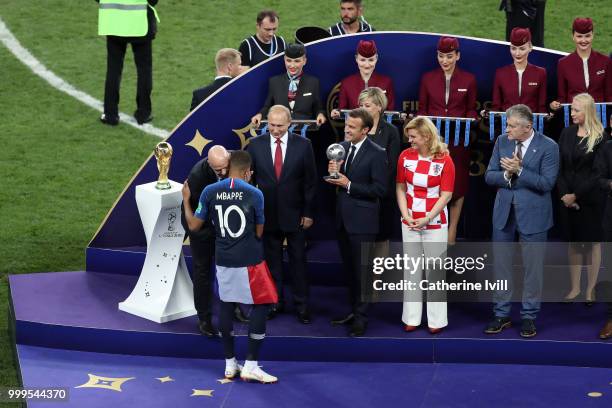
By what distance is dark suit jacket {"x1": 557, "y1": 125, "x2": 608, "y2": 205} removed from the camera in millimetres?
11078

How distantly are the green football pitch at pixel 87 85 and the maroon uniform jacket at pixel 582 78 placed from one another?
15.3 feet

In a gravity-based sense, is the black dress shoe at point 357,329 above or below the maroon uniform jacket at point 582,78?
below

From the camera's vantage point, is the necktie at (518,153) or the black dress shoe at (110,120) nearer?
the necktie at (518,153)

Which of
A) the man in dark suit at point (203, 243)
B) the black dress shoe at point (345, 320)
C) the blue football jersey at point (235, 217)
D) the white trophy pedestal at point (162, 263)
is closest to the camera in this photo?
the blue football jersey at point (235, 217)

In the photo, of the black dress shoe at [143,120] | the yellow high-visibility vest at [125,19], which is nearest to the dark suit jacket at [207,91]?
the yellow high-visibility vest at [125,19]

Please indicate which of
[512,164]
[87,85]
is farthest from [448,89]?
[87,85]

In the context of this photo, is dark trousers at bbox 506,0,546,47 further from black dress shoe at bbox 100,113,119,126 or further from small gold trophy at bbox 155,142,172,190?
small gold trophy at bbox 155,142,172,190

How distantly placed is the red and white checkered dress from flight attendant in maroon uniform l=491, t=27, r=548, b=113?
1.08m

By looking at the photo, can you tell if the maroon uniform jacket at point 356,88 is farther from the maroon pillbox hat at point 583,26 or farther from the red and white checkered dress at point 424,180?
the maroon pillbox hat at point 583,26

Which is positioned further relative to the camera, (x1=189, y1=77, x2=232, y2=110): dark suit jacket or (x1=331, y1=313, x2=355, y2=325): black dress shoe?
(x1=189, y1=77, x2=232, y2=110): dark suit jacket

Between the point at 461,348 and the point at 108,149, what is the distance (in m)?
6.48

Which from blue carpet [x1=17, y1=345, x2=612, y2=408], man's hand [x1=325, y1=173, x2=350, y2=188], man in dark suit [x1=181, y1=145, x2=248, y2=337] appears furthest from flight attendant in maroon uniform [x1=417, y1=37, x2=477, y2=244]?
man in dark suit [x1=181, y1=145, x2=248, y2=337]

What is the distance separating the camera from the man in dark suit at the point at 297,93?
1192 cm

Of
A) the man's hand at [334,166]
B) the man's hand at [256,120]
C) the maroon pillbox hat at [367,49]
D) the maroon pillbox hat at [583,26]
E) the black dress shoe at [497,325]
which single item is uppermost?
the maroon pillbox hat at [583,26]
